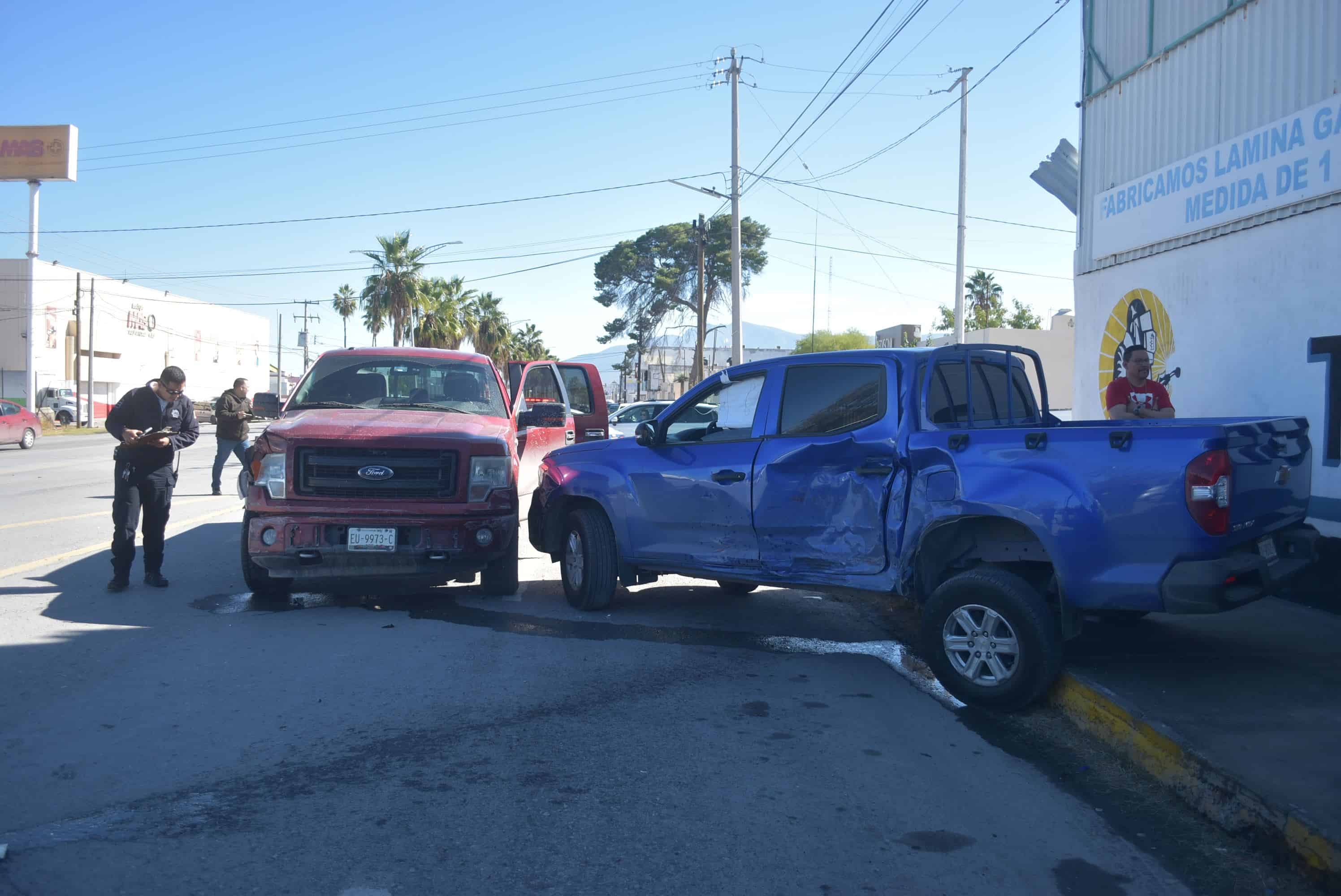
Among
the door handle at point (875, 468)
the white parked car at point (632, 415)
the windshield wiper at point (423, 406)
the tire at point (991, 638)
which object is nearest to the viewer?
the tire at point (991, 638)

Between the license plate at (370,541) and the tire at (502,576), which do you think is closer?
the license plate at (370,541)

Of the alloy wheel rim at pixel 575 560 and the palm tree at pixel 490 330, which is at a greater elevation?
the palm tree at pixel 490 330

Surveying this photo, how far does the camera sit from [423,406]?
906cm

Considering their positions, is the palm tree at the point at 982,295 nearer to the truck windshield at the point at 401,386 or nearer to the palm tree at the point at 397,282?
the palm tree at the point at 397,282

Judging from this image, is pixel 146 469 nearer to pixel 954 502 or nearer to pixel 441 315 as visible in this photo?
pixel 954 502

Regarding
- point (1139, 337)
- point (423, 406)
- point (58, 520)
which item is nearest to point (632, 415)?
point (58, 520)

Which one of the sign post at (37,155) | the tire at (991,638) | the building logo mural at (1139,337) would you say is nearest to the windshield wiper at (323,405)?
the tire at (991,638)

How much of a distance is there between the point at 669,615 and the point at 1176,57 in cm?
801

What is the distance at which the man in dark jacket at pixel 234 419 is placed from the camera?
1529 centimetres

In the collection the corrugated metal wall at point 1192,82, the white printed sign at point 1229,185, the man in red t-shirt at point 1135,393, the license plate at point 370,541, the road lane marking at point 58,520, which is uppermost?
the corrugated metal wall at point 1192,82

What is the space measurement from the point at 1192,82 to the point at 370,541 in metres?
9.18

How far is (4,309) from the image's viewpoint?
59.6 meters

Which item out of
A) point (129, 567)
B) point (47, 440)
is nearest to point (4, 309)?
point (47, 440)

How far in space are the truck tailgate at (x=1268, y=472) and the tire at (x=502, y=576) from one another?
5.05m
